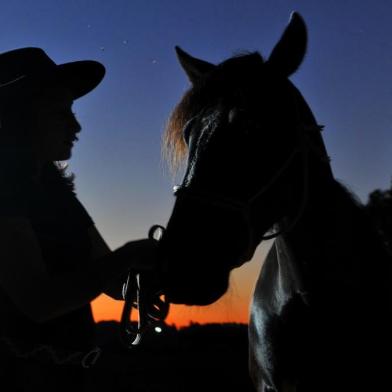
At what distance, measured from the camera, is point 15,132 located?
211 cm

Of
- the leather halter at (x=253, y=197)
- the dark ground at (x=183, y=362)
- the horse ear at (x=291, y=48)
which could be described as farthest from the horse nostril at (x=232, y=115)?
the dark ground at (x=183, y=362)

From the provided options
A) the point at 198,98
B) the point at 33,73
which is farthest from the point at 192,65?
the point at 33,73

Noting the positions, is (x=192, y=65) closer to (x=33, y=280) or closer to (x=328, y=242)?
(x=328, y=242)

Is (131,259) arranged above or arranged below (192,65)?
below

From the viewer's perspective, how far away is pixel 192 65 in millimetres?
2977

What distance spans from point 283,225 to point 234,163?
483 millimetres

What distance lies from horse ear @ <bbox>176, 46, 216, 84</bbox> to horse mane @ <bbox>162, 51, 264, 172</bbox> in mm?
350

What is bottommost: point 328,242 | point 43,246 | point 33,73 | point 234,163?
point 43,246

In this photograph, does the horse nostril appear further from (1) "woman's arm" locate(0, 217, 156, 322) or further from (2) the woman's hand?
(1) "woman's arm" locate(0, 217, 156, 322)

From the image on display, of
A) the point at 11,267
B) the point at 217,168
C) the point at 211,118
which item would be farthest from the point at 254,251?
the point at 11,267

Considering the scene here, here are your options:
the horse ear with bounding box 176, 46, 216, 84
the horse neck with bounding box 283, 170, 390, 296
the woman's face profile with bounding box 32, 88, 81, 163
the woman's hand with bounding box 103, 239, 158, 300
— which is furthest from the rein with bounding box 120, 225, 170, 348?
the horse ear with bounding box 176, 46, 216, 84

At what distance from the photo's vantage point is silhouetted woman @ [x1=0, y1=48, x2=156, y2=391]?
178cm

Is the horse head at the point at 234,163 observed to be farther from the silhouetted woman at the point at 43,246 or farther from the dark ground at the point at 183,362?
the dark ground at the point at 183,362

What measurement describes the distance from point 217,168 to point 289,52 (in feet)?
2.44
